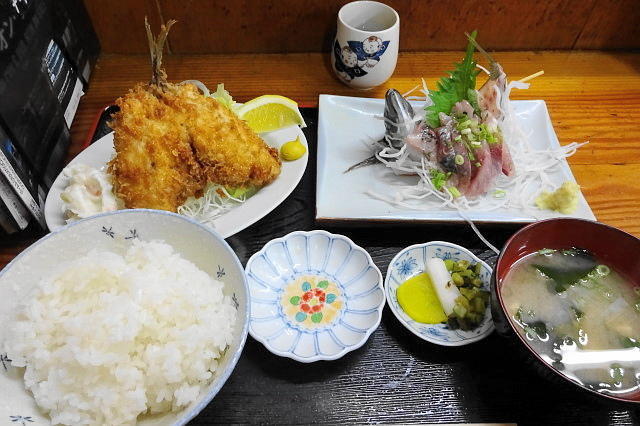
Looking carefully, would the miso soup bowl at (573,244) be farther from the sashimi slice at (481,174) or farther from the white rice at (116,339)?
the white rice at (116,339)

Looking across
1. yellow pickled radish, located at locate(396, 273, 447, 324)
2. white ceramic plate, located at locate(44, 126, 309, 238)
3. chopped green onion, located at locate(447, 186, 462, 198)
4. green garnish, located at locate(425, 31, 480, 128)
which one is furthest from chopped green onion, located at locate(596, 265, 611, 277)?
white ceramic plate, located at locate(44, 126, 309, 238)

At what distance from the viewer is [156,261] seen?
1.38 m

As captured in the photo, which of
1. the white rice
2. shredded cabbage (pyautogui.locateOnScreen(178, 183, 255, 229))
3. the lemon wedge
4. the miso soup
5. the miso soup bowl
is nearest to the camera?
the white rice

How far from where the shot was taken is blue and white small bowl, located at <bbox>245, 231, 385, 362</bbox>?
4.87 feet

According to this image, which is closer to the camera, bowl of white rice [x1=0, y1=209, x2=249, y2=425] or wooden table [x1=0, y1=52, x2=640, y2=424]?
bowl of white rice [x1=0, y1=209, x2=249, y2=425]

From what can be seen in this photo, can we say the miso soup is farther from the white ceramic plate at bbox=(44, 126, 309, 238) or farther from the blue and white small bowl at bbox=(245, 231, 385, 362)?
the white ceramic plate at bbox=(44, 126, 309, 238)

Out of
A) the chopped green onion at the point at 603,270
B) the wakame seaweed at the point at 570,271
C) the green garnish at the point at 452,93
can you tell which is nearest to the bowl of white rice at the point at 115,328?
the wakame seaweed at the point at 570,271

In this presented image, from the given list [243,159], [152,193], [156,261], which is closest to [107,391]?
[156,261]

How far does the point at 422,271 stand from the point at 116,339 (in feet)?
3.47

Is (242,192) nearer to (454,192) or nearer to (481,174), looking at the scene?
(454,192)

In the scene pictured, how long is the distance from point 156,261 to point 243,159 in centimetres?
65

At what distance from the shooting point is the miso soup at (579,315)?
1291 mm

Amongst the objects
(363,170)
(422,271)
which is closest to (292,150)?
(363,170)

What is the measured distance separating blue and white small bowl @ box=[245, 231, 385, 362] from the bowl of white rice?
0.62 feet
